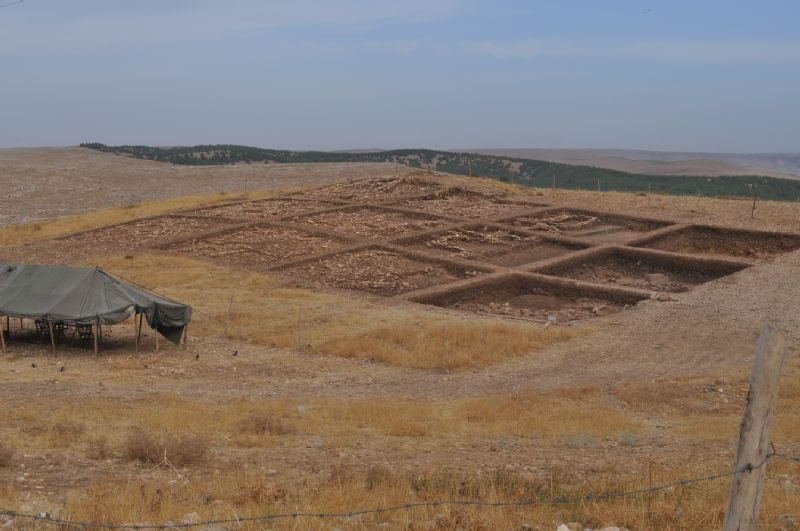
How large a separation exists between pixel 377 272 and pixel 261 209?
1123cm

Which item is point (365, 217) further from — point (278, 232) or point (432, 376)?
point (432, 376)

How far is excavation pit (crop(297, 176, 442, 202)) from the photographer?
3638cm

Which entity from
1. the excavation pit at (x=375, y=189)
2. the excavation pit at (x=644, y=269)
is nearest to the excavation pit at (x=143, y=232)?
the excavation pit at (x=375, y=189)

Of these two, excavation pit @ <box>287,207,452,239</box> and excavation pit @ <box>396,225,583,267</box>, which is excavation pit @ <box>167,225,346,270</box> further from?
Result: excavation pit @ <box>396,225,583,267</box>

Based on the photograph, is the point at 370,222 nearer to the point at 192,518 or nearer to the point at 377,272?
the point at 377,272

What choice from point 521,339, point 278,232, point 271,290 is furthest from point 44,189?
point 521,339

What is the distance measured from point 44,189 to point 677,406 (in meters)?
37.9

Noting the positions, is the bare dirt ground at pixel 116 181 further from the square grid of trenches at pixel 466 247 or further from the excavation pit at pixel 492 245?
the excavation pit at pixel 492 245

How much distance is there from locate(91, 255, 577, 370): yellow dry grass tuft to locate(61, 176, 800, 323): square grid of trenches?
170cm

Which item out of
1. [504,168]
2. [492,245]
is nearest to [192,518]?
[492,245]

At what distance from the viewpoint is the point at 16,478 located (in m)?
8.04

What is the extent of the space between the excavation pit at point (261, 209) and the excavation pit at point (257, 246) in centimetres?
246

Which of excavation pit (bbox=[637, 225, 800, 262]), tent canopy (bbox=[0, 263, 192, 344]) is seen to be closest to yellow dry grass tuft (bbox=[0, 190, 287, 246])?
tent canopy (bbox=[0, 263, 192, 344])

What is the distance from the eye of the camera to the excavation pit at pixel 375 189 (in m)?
36.4
